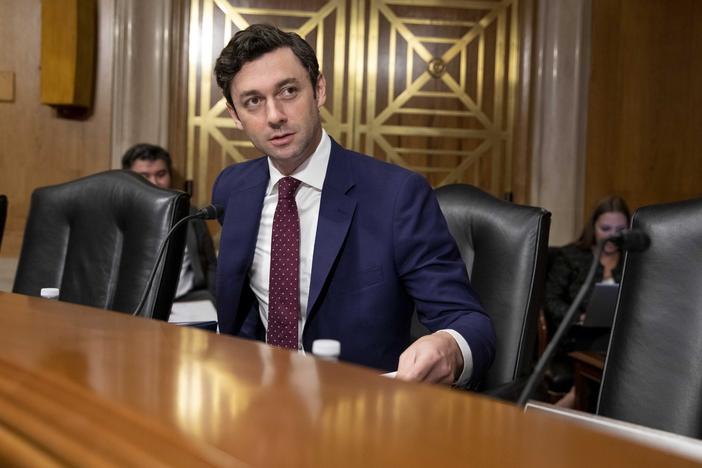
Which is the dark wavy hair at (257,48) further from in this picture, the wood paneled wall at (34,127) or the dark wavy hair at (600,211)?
the wood paneled wall at (34,127)

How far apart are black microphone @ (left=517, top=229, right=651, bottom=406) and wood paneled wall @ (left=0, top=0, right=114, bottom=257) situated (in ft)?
14.0

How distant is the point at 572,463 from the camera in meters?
0.50

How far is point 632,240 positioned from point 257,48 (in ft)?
3.48

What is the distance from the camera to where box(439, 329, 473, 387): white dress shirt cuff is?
1647 millimetres

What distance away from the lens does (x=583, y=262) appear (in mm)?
4453

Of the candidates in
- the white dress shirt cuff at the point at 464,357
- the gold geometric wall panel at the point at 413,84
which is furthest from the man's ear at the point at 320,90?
the gold geometric wall panel at the point at 413,84

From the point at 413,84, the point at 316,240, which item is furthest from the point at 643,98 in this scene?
the point at 316,240

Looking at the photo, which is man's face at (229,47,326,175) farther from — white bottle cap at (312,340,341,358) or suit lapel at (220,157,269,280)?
white bottle cap at (312,340,341,358)

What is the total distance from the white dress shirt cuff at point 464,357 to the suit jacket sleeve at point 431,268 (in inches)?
1.9

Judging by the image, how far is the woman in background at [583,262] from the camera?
4.34m

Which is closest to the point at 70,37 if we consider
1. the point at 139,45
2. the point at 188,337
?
the point at 139,45

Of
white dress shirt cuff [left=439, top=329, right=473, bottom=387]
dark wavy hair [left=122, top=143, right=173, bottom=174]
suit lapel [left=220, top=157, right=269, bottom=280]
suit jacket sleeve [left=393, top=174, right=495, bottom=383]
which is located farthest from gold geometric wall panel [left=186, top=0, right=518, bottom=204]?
white dress shirt cuff [left=439, top=329, right=473, bottom=387]

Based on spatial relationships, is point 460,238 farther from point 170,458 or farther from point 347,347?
point 170,458

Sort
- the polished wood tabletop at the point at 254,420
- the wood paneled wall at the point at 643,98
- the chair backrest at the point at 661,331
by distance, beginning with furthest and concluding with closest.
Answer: the wood paneled wall at the point at 643,98 → the chair backrest at the point at 661,331 → the polished wood tabletop at the point at 254,420
